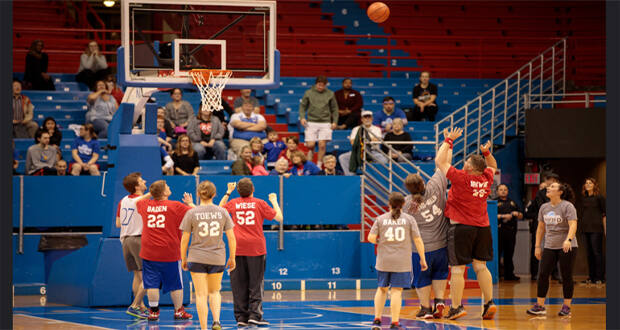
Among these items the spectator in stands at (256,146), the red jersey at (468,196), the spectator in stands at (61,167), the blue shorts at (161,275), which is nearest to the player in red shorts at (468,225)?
the red jersey at (468,196)

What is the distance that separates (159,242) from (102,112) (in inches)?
335

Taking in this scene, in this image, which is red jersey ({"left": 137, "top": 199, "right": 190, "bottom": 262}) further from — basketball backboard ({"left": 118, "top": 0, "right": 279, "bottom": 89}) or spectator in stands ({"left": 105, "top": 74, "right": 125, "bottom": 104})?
spectator in stands ({"left": 105, "top": 74, "right": 125, "bottom": 104})

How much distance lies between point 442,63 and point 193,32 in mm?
12967

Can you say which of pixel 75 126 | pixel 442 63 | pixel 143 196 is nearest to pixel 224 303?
pixel 143 196

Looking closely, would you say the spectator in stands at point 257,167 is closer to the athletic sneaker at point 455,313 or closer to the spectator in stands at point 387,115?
the spectator in stands at point 387,115

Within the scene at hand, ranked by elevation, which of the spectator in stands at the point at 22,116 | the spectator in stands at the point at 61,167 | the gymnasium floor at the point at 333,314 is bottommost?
the gymnasium floor at the point at 333,314

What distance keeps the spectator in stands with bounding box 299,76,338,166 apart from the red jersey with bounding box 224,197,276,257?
8.00 meters

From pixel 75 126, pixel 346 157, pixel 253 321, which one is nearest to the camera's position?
pixel 253 321

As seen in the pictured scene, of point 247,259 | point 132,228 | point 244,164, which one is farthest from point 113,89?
point 247,259

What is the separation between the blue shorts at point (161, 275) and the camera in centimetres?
1130

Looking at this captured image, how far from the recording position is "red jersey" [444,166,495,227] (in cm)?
1138

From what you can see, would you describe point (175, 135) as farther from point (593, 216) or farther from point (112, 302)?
point (593, 216)

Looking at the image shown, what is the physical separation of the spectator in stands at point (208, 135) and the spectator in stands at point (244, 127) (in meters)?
0.27

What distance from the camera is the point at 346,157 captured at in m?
17.9
